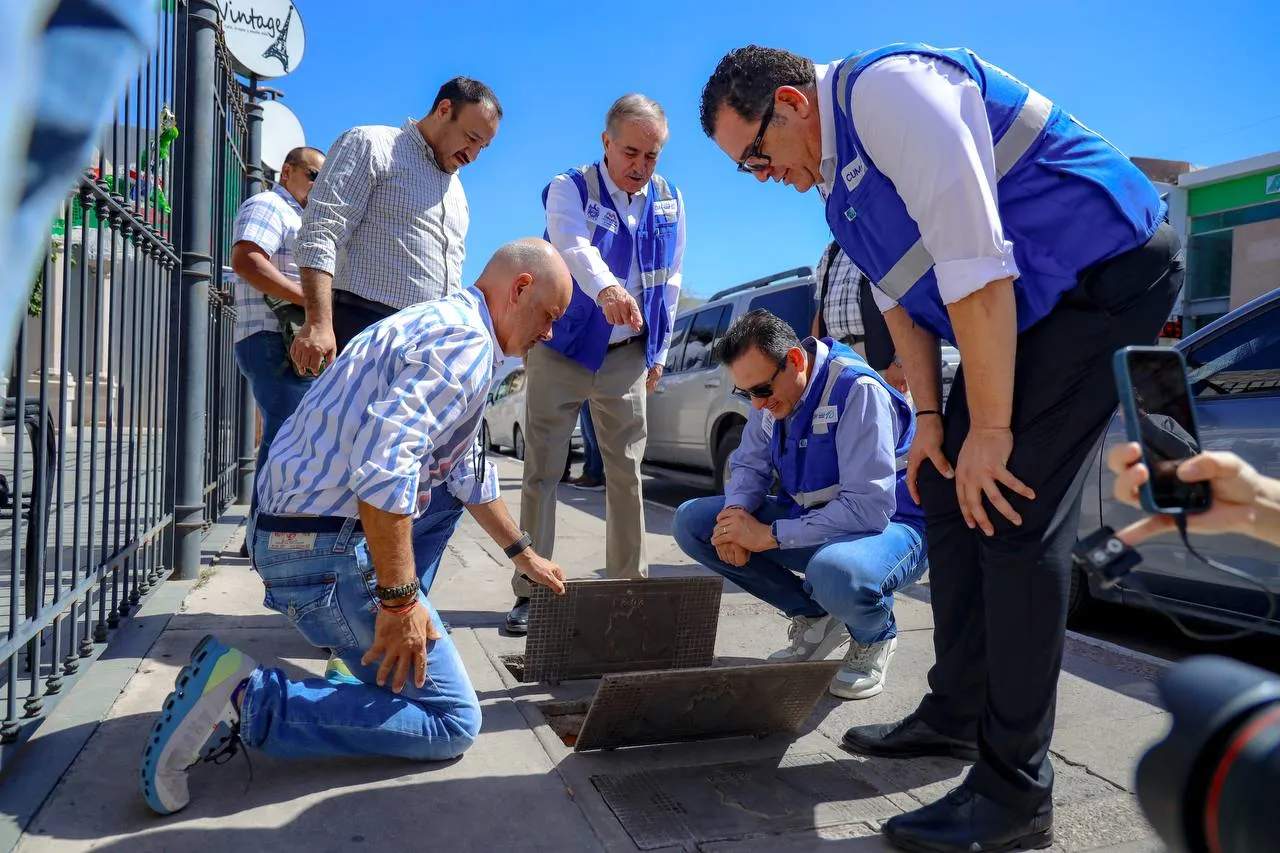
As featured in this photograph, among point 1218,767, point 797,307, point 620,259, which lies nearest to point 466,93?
point 620,259

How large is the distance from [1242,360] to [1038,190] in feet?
6.96

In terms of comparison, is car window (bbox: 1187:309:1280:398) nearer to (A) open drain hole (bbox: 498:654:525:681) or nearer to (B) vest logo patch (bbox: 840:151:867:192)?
(B) vest logo patch (bbox: 840:151:867:192)

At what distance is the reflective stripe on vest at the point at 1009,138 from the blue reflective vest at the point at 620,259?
174cm

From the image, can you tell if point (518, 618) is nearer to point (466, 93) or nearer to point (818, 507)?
point (818, 507)

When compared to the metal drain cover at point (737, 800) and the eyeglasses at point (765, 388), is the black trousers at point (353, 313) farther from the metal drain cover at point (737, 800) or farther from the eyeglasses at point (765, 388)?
the metal drain cover at point (737, 800)

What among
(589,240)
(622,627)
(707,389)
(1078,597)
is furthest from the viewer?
(707,389)

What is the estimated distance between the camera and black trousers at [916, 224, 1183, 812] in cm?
198

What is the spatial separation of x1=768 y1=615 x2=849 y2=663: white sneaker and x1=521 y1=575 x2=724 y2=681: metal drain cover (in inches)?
15.7

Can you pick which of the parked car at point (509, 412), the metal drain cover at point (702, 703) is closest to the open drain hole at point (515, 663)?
the metal drain cover at point (702, 703)

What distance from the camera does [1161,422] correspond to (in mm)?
1200

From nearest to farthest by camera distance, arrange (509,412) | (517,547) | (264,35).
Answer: (517,547)
(264,35)
(509,412)

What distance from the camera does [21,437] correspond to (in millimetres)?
2115

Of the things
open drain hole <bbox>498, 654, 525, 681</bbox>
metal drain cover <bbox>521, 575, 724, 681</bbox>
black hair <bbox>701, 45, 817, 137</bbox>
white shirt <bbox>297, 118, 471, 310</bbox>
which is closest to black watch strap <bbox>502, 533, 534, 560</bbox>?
metal drain cover <bbox>521, 575, 724, 681</bbox>

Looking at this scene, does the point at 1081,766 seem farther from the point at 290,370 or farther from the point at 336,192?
the point at 290,370
